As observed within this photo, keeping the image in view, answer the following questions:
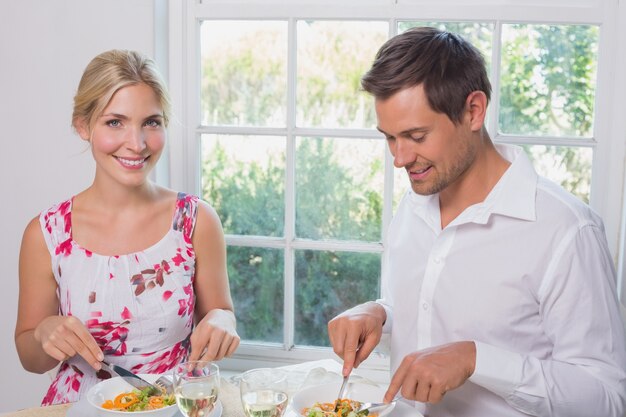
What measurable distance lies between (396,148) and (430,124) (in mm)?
92

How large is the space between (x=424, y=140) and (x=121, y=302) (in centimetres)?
97

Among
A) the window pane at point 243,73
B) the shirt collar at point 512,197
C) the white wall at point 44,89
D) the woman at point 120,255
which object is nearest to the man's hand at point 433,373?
the shirt collar at point 512,197

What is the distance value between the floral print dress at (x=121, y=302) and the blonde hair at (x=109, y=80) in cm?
34

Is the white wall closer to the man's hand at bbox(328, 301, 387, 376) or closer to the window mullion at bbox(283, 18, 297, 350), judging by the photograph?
the window mullion at bbox(283, 18, 297, 350)

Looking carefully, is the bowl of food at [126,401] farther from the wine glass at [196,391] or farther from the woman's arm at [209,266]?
the woman's arm at [209,266]

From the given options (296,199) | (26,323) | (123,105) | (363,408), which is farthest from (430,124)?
(26,323)

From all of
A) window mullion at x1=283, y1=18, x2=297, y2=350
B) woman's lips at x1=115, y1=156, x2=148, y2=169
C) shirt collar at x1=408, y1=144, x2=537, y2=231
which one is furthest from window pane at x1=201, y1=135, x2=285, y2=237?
shirt collar at x1=408, y1=144, x2=537, y2=231

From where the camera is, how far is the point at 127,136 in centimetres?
189

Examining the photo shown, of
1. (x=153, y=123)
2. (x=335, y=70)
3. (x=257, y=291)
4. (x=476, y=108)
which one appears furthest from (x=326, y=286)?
(x=476, y=108)

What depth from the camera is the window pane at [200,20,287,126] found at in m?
2.41

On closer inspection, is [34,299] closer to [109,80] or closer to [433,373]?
[109,80]

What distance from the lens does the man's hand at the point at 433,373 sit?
1298mm

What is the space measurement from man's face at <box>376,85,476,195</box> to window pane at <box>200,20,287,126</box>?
0.96 m

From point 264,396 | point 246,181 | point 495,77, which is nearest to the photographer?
point 264,396
